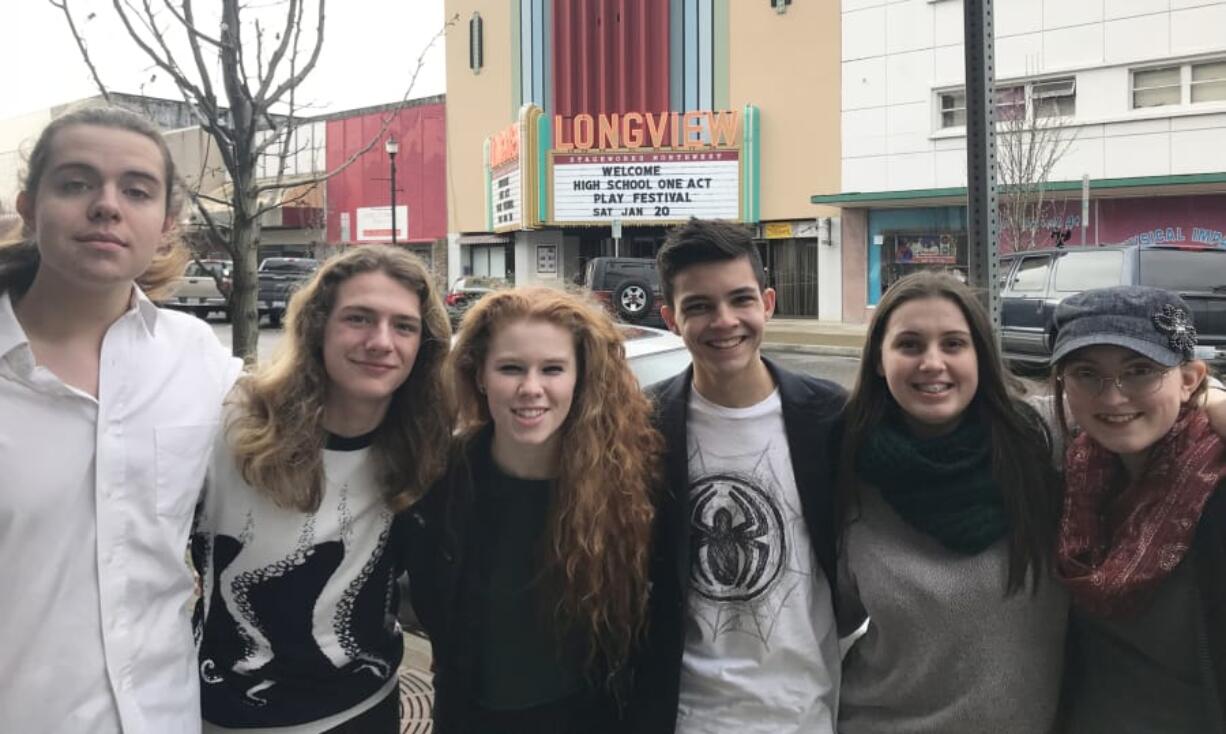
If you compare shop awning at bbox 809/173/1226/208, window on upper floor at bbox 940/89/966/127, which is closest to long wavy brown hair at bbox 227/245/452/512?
shop awning at bbox 809/173/1226/208

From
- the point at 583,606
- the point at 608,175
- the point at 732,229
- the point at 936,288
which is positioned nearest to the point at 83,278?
the point at 583,606

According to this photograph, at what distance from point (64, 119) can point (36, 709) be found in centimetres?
126

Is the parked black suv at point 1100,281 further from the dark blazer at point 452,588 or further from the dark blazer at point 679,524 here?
the dark blazer at point 452,588

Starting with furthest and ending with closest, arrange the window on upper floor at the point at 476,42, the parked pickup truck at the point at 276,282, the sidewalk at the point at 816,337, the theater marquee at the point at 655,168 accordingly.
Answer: the window on upper floor at the point at 476,42 → the theater marquee at the point at 655,168 → the parked pickup truck at the point at 276,282 → the sidewalk at the point at 816,337

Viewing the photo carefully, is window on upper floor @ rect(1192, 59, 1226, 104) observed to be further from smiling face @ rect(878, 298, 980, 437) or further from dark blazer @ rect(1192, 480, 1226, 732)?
dark blazer @ rect(1192, 480, 1226, 732)

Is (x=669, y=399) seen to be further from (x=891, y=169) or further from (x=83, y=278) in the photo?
(x=891, y=169)

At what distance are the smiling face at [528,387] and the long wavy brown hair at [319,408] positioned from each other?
18cm

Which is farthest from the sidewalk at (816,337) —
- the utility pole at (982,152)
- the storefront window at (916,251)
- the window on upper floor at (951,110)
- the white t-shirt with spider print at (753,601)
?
the white t-shirt with spider print at (753,601)

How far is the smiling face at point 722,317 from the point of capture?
242cm

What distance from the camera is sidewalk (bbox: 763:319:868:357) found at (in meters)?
17.7

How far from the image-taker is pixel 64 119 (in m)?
2.06

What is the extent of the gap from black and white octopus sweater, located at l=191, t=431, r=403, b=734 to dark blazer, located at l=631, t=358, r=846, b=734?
699 mm

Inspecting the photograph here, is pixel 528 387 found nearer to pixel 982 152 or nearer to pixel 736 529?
pixel 736 529

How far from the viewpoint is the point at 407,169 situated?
36.7 m
